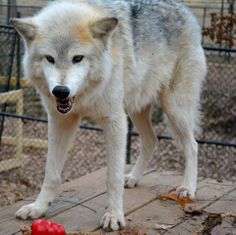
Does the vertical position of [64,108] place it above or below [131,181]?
above

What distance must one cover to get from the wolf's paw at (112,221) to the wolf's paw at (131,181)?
92cm

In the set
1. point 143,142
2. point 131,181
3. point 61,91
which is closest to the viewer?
point 61,91

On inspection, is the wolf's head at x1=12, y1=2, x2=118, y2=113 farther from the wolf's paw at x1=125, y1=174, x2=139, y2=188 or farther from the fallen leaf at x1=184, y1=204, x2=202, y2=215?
the wolf's paw at x1=125, y1=174, x2=139, y2=188

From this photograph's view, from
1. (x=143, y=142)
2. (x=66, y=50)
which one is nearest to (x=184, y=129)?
(x=143, y=142)

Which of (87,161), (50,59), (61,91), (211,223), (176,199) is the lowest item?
(87,161)

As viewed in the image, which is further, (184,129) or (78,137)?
(78,137)

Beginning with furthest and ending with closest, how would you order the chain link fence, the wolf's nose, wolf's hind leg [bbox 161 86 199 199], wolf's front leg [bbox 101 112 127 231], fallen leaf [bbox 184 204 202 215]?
the chain link fence, wolf's hind leg [bbox 161 86 199 199], fallen leaf [bbox 184 204 202 215], wolf's front leg [bbox 101 112 127 231], the wolf's nose

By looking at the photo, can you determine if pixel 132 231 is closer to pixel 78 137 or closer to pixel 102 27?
pixel 102 27

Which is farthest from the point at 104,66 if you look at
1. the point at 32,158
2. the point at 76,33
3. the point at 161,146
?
the point at 161,146

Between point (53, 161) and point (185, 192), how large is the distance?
1.11m

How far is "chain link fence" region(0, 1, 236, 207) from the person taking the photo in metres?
6.47

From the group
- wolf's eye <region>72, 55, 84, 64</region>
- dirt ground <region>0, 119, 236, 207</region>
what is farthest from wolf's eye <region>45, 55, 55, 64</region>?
dirt ground <region>0, 119, 236, 207</region>

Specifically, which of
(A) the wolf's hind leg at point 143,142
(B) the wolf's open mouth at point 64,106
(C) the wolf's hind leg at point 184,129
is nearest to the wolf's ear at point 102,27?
(B) the wolf's open mouth at point 64,106

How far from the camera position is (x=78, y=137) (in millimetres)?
8344
